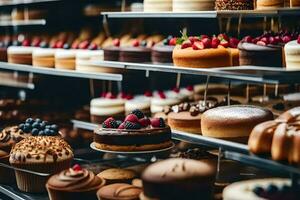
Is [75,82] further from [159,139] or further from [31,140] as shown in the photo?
[159,139]

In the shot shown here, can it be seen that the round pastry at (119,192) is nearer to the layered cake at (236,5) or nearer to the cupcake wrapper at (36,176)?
the cupcake wrapper at (36,176)

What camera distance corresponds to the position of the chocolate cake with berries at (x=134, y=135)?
446cm

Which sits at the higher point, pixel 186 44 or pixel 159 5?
pixel 159 5

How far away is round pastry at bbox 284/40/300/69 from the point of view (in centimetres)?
395

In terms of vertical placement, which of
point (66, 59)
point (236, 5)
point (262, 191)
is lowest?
point (262, 191)

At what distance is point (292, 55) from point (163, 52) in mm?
1303

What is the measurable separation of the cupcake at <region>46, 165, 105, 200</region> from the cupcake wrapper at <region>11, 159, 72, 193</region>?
35 cm

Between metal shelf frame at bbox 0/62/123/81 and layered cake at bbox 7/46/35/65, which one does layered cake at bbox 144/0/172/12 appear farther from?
layered cake at bbox 7/46/35/65

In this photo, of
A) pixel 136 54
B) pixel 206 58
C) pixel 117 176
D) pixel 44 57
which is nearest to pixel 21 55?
pixel 44 57

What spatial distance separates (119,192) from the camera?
412 centimetres

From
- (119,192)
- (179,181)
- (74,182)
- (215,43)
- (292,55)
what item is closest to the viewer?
(179,181)

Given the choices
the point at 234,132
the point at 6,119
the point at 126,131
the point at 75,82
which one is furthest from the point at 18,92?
the point at 234,132

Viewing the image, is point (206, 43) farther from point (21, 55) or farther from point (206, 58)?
point (21, 55)

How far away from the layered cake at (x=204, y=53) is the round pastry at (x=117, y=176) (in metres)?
0.87
